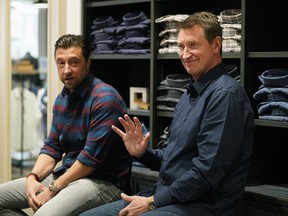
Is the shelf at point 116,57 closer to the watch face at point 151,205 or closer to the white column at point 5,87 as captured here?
the white column at point 5,87

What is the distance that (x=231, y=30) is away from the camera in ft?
9.42

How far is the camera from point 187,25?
239cm

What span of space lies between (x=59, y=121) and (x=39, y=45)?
4024 millimetres

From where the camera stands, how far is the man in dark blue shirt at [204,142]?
2223 millimetres

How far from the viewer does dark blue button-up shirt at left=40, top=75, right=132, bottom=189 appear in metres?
2.80

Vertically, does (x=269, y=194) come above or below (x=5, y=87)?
below

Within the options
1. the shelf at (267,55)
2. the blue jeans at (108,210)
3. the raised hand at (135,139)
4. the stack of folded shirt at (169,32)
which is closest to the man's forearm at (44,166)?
the blue jeans at (108,210)

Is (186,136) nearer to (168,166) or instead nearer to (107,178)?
(168,166)

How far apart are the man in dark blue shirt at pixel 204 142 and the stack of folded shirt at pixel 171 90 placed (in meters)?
0.64

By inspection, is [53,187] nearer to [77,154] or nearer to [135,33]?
[77,154]

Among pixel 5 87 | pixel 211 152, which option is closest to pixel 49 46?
pixel 5 87

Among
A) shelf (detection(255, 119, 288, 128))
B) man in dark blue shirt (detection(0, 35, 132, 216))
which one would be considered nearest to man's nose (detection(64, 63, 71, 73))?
man in dark blue shirt (detection(0, 35, 132, 216))

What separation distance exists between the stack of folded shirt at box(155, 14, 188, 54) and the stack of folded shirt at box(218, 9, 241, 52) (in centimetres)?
30

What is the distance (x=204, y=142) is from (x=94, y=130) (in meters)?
0.76
